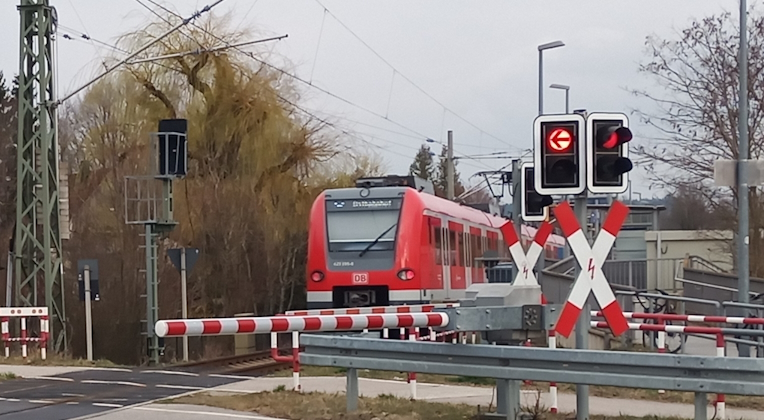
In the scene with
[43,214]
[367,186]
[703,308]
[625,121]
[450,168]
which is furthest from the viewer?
[450,168]

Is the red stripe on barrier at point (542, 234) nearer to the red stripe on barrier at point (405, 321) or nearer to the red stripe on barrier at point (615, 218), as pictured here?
the red stripe on barrier at point (615, 218)

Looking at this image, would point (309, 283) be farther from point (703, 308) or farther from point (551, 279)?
point (703, 308)

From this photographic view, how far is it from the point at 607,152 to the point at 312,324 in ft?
9.92

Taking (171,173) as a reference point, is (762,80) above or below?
above

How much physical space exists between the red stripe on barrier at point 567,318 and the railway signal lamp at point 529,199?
188 inches

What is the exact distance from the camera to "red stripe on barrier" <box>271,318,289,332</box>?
10.0m

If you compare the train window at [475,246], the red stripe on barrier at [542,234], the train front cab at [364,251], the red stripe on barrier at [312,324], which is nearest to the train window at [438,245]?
the train front cab at [364,251]

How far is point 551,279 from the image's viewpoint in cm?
2538

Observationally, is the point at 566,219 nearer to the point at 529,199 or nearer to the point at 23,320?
the point at 529,199

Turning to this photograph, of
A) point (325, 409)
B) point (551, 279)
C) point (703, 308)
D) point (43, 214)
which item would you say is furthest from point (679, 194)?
point (325, 409)

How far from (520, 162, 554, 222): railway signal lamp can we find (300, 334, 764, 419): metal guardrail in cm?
473

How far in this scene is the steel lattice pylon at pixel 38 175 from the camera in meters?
22.7

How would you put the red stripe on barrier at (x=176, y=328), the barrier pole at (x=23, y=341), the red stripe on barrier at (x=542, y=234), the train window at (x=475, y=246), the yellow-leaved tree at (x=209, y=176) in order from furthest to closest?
1. the yellow-leaved tree at (x=209, y=176)
2. the train window at (x=475, y=246)
3. the barrier pole at (x=23, y=341)
4. the red stripe on barrier at (x=542, y=234)
5. the red stripe on barrier at (x=176, y=328)

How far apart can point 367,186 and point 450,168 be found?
20105mm
